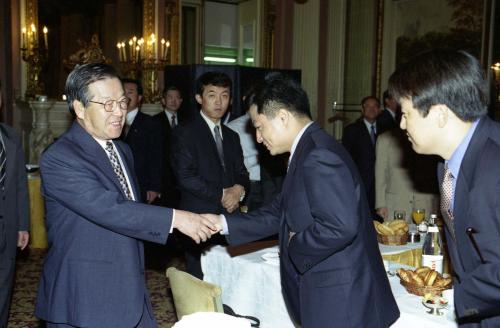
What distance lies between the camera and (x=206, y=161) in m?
4.20

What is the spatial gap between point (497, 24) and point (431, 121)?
303 inches

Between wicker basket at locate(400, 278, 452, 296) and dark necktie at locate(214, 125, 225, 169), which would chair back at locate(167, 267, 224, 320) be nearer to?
wicker basket at locate(400, 278, 452, 296)

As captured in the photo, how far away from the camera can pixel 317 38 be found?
10539mm

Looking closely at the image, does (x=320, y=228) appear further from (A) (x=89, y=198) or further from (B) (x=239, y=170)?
(B) (x=239, y=170)

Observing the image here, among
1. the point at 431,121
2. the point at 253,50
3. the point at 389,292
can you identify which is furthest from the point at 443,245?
the point at 253,50

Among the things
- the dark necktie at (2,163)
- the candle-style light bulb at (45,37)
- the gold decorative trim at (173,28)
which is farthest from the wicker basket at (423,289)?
the gold decorative trim at (173,28)

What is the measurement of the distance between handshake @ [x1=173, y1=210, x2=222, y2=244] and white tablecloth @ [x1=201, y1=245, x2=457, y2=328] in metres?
0.36

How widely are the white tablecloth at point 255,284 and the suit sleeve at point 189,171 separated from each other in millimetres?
979

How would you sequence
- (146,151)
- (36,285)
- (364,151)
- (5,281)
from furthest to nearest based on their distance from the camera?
(364,151) < (146,151) < (36,285) < (5,281)

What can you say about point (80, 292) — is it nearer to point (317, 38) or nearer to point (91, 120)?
point (91, 120)

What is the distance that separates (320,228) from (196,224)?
736 millimetres

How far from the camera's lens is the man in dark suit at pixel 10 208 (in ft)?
11.5

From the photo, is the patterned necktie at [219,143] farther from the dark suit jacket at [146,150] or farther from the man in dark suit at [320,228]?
the man in dark suit at [320,228]

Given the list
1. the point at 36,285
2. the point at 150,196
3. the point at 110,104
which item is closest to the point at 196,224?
the point at 110,104
